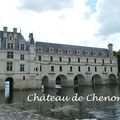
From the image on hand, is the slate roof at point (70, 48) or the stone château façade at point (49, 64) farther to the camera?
the slate roof at point (70, 48)

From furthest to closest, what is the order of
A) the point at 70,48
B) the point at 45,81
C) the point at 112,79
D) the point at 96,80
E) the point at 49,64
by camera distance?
the point at 112,79 → the point at 96,80 → the point at 70,48 → the point at 45,81 → the point at 49,64

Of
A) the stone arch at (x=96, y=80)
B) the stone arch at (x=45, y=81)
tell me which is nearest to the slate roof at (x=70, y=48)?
the stone arch at (x=96, y=80)

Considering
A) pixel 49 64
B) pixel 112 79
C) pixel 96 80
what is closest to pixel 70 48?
pixel 49 64

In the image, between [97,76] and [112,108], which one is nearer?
[112,108]

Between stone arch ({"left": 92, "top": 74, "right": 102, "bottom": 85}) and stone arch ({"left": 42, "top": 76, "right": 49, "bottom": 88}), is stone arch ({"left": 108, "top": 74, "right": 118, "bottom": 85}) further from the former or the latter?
stone arch ({"left": 42, "top": 76, "right": 49, "bottom": 88})

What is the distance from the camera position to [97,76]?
227 ft

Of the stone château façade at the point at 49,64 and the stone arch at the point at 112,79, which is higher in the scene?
the stone château façade at the point at 49,64

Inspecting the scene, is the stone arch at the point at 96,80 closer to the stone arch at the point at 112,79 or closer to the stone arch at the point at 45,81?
A: the stone arch at the point at 112,79

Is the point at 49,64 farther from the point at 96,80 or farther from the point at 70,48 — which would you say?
the point at 96,80

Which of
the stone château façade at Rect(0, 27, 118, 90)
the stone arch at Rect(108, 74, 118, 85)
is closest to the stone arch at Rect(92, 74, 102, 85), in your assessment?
the stone château façade at Rect(0, 27, 118, 90)

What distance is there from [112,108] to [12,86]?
30.7 metres

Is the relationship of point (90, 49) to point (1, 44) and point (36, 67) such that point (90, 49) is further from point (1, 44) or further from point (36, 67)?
point (1, 44)

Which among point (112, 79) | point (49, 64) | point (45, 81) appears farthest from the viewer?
point (112, 79)

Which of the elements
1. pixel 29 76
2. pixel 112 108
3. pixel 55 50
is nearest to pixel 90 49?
pixel 55 50
